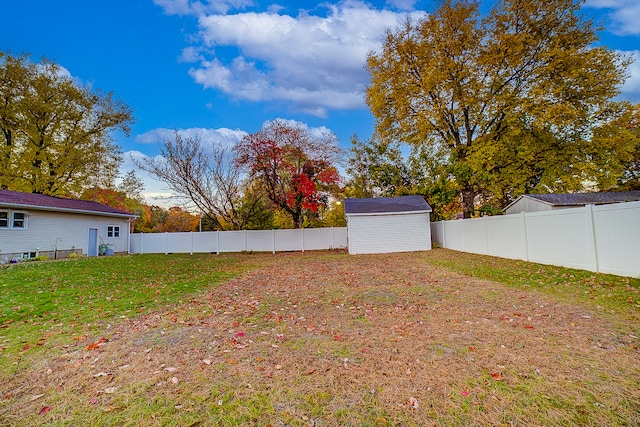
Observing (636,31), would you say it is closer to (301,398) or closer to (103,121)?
(301,398)

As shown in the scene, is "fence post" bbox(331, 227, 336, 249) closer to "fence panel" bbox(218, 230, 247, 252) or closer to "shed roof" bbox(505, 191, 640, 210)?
"fence panel" bbox(218, 230, 247, 252)

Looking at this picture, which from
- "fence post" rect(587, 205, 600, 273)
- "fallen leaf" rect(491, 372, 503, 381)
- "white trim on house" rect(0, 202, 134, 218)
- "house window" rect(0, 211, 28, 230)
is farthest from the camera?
"house window" rect(0, 211, 28, 230)

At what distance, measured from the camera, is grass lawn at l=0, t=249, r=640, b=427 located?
2139 mm

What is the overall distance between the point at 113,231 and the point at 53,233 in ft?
13.1

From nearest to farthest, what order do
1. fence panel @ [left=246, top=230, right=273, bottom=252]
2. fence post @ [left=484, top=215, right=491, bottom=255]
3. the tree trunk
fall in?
fence post @ [left=484, top=215, right=491, bottom=255] → the tree trunk → fence panel @ [left=246, top=230, right=273, bottom=252]

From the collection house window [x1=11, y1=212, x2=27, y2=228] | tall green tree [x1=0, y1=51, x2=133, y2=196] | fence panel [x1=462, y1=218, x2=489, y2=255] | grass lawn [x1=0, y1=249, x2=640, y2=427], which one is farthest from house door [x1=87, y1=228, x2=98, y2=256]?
fence panel [x1=462, y1=218, x2=489, y2=255]

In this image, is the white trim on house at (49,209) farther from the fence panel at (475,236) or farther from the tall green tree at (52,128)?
the fence panel at (475,236)

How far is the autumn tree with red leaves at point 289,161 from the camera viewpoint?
1752cm

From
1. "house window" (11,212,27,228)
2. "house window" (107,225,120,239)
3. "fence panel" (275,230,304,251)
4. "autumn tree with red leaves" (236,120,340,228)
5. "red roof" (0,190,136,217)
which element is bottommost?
"fence panel" (275,230,304,251)

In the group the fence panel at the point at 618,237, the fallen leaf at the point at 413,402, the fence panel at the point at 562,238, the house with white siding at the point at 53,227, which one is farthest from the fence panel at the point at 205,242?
the fallen leaf at the point at 413,402

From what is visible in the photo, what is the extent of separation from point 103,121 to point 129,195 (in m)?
7.08

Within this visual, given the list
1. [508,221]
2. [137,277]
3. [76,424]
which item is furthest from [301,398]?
[508,221]

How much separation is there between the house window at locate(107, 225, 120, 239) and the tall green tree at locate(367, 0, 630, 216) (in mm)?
18904

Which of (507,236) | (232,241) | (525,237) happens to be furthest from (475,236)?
(232,241)
